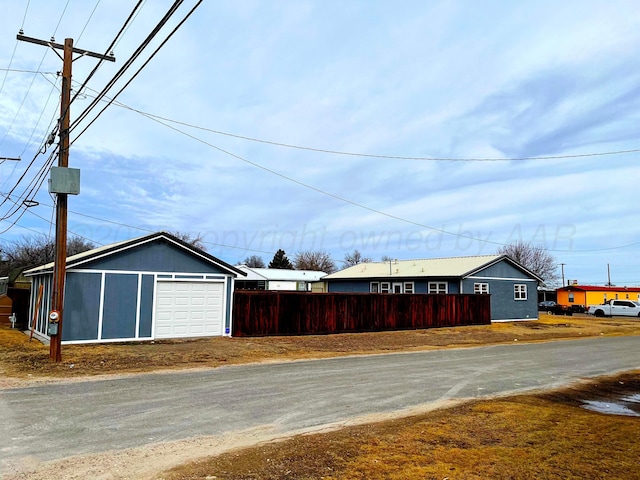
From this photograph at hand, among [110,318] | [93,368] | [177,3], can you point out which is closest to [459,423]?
[177,3]

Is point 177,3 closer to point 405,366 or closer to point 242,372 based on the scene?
point 242,372

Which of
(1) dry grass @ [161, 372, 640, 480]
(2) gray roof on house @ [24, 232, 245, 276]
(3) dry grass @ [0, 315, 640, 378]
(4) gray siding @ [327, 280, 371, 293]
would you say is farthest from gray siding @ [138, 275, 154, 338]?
(4) gray siding @ [327, 280, 371, 293]

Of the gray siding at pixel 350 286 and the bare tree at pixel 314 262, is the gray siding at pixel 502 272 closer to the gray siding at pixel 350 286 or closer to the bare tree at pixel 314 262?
the gray siding at pixel 350 286

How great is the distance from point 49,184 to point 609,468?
550 inches

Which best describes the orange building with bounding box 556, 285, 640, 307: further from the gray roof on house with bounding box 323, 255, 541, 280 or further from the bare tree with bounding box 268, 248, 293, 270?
the bare tree with bounding box 268, 248, 293, 270

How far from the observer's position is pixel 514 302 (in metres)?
35.9

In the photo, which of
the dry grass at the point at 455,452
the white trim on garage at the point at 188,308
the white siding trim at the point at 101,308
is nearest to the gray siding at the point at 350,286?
the white trim on garage at the point at 188,308

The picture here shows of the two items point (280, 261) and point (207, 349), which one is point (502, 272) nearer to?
point (207, 349)

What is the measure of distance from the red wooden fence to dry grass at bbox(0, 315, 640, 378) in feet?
2.66

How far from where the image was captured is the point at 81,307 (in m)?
17.5

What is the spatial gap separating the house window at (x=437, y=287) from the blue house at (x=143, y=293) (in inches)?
706

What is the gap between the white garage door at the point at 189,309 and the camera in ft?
63.5

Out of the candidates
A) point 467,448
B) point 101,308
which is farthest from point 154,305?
point 467,448

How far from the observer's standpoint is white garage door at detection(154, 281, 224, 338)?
19359mm
